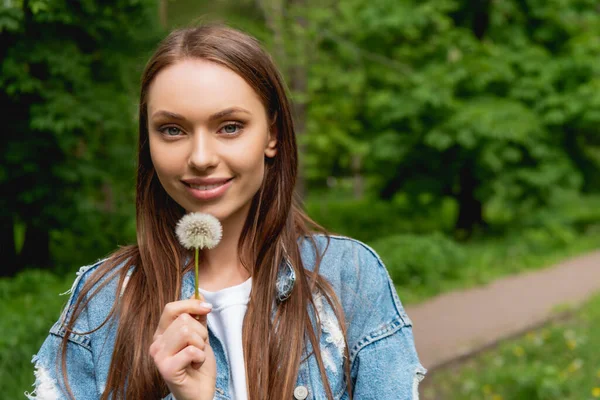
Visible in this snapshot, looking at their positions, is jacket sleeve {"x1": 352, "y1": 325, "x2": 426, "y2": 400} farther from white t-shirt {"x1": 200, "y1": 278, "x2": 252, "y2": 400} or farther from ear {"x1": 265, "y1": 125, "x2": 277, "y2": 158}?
ear {"x1": 265, "y1": 125, "x2": 277, "y2": 158}

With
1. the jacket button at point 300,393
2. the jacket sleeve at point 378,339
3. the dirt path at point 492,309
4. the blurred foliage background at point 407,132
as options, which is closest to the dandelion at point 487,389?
the dirt path at point 492,309

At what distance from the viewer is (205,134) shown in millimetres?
1435

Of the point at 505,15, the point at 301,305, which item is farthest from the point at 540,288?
the point at 301,305

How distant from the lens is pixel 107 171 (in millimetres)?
6465

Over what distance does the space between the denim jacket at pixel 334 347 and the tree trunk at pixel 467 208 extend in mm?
8594

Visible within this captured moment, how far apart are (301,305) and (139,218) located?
0.46 m

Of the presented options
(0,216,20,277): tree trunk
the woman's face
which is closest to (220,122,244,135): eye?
the woman's face

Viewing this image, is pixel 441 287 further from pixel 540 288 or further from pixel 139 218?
pixel 139 218

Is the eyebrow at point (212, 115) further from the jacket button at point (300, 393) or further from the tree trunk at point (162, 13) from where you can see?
the tree trunk at point (162, 13)

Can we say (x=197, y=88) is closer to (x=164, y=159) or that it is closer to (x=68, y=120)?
(x=164, y=159)

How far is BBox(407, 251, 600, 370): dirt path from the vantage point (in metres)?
5.57

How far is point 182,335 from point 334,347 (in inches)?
18.7

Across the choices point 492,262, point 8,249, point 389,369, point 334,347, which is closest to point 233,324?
point 334,347

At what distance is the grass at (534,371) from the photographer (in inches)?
170
